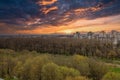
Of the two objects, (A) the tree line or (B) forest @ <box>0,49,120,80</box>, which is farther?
(A) the tree line

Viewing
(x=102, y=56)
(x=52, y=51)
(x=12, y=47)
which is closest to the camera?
(x=102, y=56)

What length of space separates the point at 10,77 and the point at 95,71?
3078 cm

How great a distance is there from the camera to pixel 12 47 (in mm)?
193875

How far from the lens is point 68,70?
2598 inches

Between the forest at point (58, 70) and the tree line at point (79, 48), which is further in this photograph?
the tree line at point (79, 48)

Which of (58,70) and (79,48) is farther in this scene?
(79,48)

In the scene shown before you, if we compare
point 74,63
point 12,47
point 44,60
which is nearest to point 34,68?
point 44,60

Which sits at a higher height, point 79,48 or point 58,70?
point 58,70

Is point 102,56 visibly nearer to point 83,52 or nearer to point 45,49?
point 83,52

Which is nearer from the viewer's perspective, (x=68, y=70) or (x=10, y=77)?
(x=68, y=70)

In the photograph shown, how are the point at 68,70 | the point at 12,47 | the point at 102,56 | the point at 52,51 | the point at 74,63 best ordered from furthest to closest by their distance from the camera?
1. the point at 12,47
2. the point at 52,51
3. the point at 102,56
4. the point at 74,63
5. the point at 68,70

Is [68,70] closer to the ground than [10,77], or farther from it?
farther from it

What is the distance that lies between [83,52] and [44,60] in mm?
79517

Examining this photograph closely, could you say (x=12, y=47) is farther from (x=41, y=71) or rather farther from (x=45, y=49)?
(x=41, y=71)
